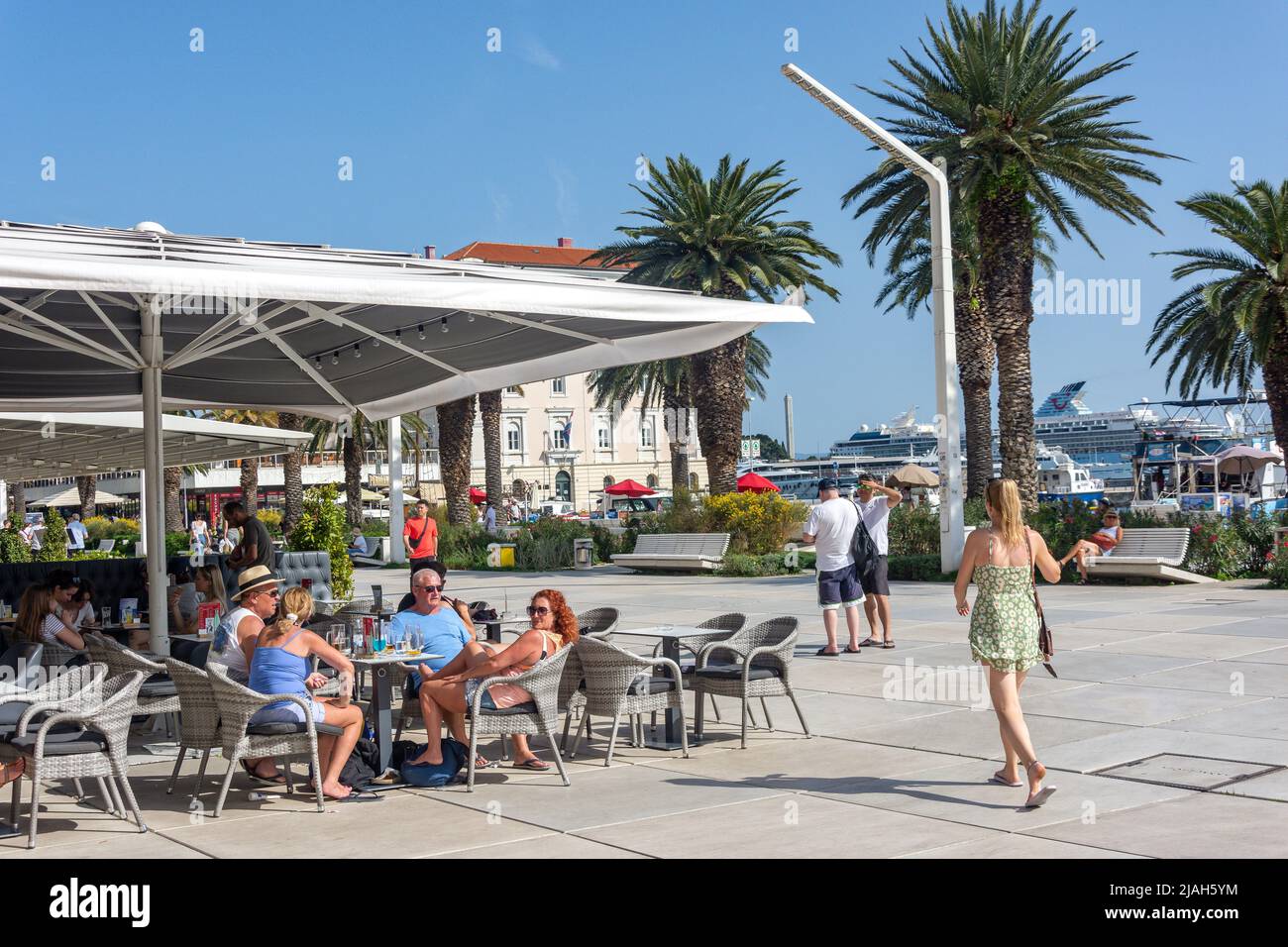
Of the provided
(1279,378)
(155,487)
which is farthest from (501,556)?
(155,487)

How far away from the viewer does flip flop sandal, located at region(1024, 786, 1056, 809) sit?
6547 mm

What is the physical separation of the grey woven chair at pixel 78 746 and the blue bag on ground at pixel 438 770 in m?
1.53

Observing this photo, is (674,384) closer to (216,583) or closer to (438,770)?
(216,583)

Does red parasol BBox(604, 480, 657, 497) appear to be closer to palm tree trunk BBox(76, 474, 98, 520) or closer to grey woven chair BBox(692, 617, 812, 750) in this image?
palm tree trunk BBox(76, 474, 98, 520)

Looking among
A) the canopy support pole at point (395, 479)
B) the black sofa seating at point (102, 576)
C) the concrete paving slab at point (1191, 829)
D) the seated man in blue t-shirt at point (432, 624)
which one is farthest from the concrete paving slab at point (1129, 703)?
the canopy support pole at point (395, 479)

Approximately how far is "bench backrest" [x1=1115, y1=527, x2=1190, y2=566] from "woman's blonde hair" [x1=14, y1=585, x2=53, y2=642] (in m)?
15.7

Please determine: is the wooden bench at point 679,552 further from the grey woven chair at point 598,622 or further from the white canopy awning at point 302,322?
the grey woven chair at point 598,622

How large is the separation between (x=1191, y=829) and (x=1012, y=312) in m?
19.8

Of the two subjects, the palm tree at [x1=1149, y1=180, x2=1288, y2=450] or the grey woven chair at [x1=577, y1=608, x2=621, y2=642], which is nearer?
the grey woven chair at [x1=577, y1=608, x2=621, y2=642]

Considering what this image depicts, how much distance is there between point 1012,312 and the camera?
24.7 meters

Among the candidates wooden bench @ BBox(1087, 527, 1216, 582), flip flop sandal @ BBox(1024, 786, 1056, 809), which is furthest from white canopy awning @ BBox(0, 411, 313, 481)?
wooden bench @ BBox(1087, 527, 1216, 582)

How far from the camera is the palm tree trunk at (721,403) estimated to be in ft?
104

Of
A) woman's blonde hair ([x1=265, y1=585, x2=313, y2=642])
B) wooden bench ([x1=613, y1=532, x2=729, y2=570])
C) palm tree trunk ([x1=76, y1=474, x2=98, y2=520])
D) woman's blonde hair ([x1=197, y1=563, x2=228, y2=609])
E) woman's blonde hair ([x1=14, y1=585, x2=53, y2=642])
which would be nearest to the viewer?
woman's blonde hair ([x1=265, y1=585, x2=313, y2=642])
